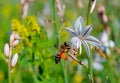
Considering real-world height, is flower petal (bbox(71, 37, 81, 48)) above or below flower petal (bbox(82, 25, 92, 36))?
below

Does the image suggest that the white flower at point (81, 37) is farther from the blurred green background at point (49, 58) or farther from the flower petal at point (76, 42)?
the blurred green background at point (49, 58)

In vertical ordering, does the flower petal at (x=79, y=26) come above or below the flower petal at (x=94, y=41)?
above

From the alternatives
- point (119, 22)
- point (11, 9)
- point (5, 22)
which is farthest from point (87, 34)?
point (11, 9)

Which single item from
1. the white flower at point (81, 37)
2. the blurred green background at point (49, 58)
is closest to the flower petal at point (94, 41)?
the white flower at point (81, 37)

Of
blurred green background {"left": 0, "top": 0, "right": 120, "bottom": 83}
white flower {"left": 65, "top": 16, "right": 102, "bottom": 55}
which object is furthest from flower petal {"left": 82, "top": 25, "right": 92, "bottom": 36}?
blurred green background {"left": 0, "top": 0, "right": 120, "bottom": 83}

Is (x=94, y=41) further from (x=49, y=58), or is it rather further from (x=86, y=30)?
(x=49, y=58)

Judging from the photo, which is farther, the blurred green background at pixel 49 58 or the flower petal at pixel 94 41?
the blurred green background at pixel 49 58

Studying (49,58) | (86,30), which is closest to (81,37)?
(86,30)

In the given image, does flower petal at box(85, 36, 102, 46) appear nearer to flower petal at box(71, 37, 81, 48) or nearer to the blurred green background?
flower petal at box(71, 37, 81, 48)
